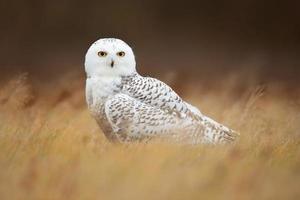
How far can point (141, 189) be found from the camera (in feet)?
16.9

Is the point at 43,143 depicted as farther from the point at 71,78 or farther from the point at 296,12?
the point at 296,12

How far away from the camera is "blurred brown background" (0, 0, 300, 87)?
18609mm

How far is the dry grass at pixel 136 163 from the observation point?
16.9ft

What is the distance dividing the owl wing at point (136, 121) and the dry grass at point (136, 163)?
8.4 inches

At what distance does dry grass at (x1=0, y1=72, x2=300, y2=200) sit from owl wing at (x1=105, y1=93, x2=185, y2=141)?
0.70 ft

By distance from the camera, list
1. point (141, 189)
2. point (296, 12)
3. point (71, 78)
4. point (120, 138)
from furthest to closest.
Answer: point (296, 12)
point (71, 78)
point (120, 138)
point (141, 189)

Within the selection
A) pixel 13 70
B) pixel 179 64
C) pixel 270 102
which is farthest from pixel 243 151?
pixel 179 64

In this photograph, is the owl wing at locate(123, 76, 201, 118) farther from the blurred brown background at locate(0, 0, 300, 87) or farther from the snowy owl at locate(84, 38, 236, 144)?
the blurred brown background at locate(0, 0, 300, 87)

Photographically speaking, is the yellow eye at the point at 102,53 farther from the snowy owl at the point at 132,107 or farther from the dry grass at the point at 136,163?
→ the dry grass at the point at 136,163

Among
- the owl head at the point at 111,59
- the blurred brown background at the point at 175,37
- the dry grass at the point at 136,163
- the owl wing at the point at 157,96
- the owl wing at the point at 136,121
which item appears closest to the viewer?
the dry grass at the point at 136,163

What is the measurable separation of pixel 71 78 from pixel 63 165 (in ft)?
10.9

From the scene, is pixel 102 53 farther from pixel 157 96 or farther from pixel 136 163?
pixel 136 163

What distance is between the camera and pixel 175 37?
25.7 meters

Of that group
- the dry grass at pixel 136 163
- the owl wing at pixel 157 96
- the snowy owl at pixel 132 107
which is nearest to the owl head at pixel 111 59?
the snowy owl at pixel 132 107
